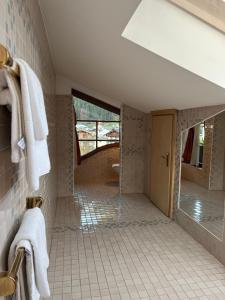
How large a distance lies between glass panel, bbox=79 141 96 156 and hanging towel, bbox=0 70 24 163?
4.35m

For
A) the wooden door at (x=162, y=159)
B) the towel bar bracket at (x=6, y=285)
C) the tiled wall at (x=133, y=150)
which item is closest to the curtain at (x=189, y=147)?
the wooden door at (x=162, y=159)

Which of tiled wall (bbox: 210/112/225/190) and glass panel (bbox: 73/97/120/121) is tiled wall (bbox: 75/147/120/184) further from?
tiled wall (bbox: 210/112/225/190)

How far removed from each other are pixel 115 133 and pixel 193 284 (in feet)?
12.0

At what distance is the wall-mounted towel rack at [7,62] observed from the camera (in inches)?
24.6

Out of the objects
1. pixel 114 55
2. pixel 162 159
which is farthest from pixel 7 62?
pixel 162 159

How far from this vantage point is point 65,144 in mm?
4105

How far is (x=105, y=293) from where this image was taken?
1797mm

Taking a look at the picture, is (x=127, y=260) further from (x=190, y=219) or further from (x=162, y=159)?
(x=162, y=159)

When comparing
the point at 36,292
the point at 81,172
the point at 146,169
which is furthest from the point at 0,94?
the point at 81,172

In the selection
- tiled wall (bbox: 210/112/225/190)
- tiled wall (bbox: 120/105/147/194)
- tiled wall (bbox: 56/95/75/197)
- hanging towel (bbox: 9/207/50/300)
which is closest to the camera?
hanging towel (bbox: 9/207/50/300)

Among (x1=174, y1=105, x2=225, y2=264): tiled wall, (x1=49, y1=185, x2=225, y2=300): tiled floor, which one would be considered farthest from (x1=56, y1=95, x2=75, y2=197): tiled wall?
(x1=174, y1=105, x2=225, y2=264): tiled wall

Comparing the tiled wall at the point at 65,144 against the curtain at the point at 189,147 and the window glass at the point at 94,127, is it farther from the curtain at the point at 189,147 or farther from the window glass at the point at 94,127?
the curtain at the point at 189,147

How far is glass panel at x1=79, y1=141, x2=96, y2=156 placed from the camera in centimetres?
512

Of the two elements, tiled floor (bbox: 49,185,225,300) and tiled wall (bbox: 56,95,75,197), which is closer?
tiled floor (bbox: 49,185,225,300)
